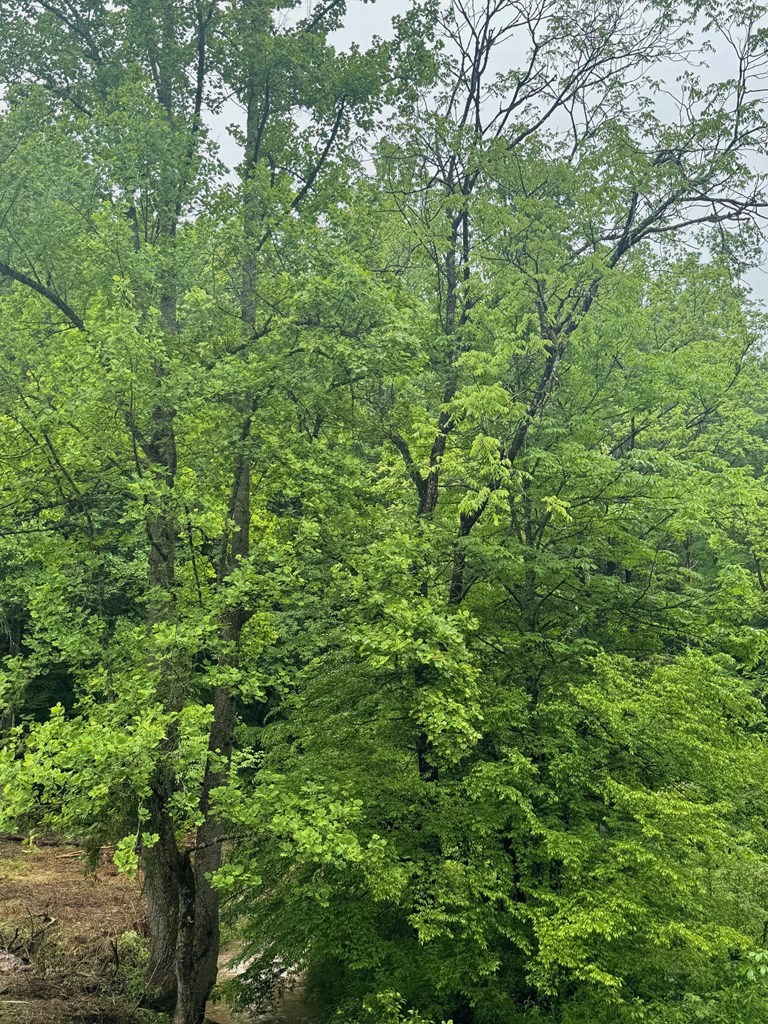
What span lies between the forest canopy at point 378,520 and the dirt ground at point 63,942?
47.8 inches

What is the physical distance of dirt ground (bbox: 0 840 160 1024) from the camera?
902 centimetres

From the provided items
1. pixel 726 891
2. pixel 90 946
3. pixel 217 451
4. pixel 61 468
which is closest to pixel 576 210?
pixel 217 451

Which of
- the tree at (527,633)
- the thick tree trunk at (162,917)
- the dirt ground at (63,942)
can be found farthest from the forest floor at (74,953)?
the tree at (527,633)

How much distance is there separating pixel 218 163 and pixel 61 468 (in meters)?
6.10

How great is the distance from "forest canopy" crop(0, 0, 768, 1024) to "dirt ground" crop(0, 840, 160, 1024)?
1214 millimetres

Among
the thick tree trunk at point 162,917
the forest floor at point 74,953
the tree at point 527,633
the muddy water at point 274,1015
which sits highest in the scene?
the tree at point 527,633

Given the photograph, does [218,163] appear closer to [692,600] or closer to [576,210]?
[576,210]

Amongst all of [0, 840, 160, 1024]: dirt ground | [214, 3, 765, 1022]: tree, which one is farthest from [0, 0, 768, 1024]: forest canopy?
[0, 840, 160, 1024]: dirt ground

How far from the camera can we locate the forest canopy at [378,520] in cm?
715

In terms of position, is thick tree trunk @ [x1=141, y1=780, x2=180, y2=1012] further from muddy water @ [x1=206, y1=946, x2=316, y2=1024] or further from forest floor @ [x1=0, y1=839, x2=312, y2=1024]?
muddy water @ [x1=206, y1=946, x2=316, y2=1024]

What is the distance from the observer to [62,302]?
1094cm

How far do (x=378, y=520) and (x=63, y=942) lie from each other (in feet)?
28.5

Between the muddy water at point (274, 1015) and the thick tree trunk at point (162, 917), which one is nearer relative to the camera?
the thick tree trunk at point (162, 917)

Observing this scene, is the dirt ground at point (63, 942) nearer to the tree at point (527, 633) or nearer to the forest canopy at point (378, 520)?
the forest canopy at point (378, 520)
